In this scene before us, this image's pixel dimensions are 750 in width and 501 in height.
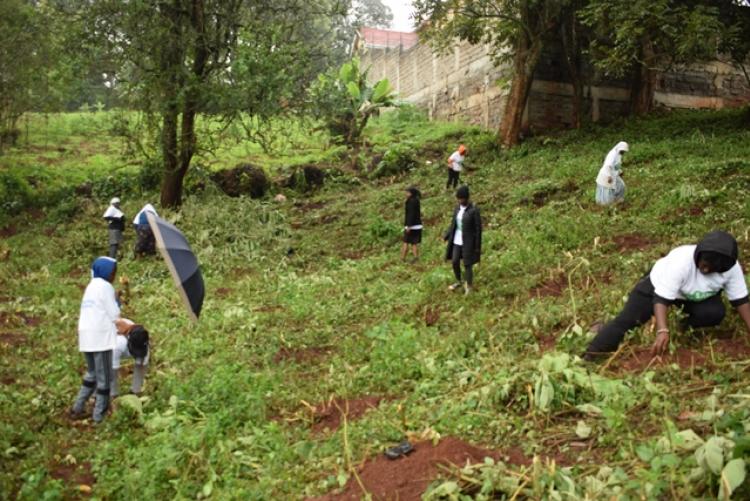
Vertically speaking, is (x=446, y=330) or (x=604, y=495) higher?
(x=604, y=495)

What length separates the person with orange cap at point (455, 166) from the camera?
15664mm

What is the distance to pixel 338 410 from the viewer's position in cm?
584

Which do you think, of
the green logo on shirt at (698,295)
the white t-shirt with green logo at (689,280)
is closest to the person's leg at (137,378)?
the white t-shirt with green logo at (689,280)

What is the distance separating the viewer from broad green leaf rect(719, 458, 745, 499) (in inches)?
116

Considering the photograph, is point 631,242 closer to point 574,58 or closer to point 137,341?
point 137,341

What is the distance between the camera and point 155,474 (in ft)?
15.9

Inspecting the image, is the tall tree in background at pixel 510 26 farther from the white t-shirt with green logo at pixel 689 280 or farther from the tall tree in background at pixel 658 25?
the white t-shirt with green logo at pixel 689 280

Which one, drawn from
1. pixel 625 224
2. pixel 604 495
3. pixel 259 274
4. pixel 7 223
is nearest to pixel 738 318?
pixel 604 495

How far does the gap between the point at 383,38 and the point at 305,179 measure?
89.0ft

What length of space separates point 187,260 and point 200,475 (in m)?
2.37

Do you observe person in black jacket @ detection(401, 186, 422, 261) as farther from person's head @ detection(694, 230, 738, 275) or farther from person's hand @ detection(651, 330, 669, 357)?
person's head @ detection(694, 230, 738, 275)

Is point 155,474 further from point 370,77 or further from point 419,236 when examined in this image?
point 370,77

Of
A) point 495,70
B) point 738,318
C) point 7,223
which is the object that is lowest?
point 7,223

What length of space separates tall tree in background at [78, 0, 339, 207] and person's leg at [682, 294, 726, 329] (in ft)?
36.1
